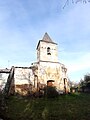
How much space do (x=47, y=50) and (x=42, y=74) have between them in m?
3.75

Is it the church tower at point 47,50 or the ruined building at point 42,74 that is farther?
the church tower at point 47,50

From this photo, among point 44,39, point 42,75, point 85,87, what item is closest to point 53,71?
point 42,75

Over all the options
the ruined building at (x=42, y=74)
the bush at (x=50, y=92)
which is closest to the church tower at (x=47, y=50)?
the ruined building at (x=42, y=74)

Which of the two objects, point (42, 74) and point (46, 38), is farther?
point (46, 38)

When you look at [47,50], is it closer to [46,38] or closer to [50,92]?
[46,38]

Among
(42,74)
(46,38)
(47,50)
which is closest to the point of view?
(42,74)

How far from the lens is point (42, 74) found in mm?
24188

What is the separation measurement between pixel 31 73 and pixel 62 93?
4578 millimetres

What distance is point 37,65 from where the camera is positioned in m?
24.5

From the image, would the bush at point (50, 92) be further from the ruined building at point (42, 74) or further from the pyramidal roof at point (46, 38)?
the pyramidal roof at point (46, 38)

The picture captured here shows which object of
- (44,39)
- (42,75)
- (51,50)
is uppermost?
(44,39)

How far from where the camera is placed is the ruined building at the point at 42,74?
913 inches

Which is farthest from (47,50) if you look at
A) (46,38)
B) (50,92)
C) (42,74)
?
(50,92)

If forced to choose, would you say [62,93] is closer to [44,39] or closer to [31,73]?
[31,73]
